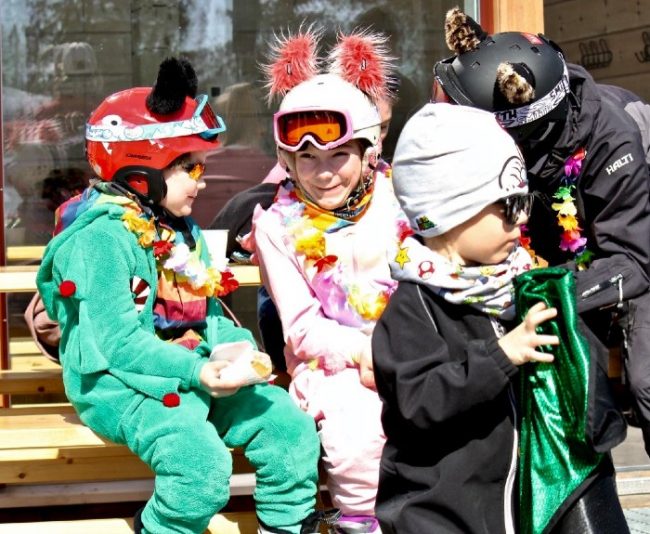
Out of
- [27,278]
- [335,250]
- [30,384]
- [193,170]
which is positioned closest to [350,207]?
[335,250]

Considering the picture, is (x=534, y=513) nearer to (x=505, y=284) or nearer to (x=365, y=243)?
(x=505, y=284)

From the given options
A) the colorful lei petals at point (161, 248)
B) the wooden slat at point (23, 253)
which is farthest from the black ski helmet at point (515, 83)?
the wooden slat at point (23, 253)

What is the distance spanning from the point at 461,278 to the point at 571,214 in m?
1.07

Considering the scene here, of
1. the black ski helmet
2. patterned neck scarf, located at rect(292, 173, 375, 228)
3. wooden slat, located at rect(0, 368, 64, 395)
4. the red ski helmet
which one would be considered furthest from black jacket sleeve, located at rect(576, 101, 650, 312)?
wooden slat, located at rect(0, 368, 64, 395)

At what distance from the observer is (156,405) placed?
389 cm

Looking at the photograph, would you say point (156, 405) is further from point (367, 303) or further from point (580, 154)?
point (580, 154)

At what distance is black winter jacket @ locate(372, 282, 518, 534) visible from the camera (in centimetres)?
295

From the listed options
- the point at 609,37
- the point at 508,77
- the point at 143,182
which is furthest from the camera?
the point at 609,37

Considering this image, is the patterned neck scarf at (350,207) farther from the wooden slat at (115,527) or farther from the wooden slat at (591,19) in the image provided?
the wooden slat at (591,19)

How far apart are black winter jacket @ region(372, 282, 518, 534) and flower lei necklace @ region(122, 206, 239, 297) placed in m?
1.19

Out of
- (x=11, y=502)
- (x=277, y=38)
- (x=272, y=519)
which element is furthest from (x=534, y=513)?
(x=277, y=38)

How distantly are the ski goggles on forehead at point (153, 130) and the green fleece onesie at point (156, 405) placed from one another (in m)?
0.24

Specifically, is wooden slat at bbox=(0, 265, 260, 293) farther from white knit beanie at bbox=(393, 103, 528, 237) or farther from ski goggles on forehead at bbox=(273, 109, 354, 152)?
white knit beanie at bbox=(393, 103, 528, 237)

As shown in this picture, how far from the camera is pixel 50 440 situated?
4.25 metres
